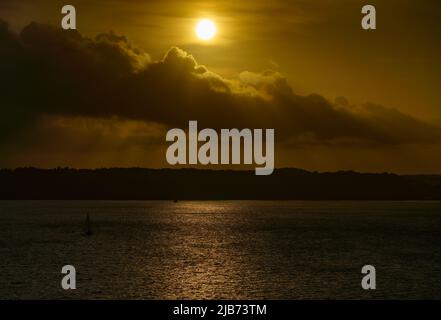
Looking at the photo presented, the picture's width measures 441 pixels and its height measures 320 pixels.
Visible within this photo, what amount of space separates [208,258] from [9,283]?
3894 centimetres

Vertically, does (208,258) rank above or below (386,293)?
above

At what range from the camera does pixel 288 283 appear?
80125mm
